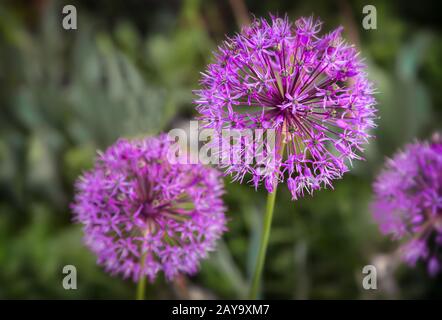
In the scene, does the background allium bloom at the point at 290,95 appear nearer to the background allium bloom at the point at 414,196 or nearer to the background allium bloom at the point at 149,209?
the background allium bloom at the point at 149,209

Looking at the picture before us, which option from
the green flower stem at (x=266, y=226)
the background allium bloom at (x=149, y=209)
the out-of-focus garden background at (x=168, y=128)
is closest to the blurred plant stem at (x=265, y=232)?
the green flower stem at (x=266, y=226)

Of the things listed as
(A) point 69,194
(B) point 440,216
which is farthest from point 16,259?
(B) point 440,216

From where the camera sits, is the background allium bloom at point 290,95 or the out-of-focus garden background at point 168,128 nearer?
the background allium bloom at point 290,95

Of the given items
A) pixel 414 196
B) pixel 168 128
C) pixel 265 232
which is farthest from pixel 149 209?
pixel 168 128

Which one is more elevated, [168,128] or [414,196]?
[168,128]

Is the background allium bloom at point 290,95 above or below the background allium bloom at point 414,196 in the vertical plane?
above

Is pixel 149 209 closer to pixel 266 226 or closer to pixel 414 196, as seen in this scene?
pixel 266 226
